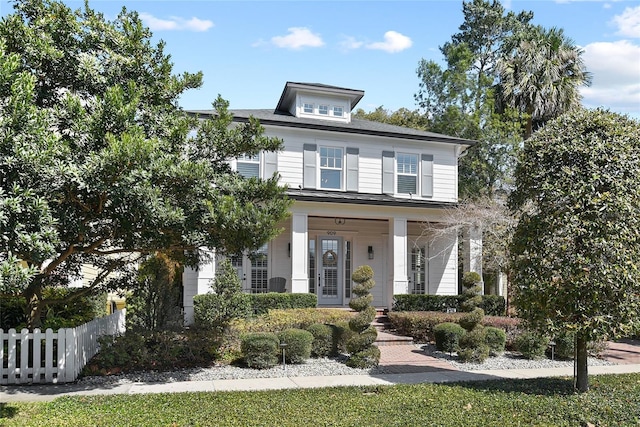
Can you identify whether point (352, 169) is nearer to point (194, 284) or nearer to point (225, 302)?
point (194, 284)

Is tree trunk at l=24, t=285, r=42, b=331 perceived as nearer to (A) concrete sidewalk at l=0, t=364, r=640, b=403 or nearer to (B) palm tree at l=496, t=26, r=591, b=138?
(A) concrete sidewalk at l=0, t=364, r=640, b=403

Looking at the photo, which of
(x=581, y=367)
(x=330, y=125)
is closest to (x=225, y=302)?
(x=330, y=125)

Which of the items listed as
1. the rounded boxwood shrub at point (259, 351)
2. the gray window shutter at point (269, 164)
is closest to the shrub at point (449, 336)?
the rounded boxwood shrub at point (259, 351)

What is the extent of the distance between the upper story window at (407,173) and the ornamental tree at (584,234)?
10203 millimetres

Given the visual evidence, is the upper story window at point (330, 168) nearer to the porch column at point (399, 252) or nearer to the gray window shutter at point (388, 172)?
the gray window shutter at point (388, 172)

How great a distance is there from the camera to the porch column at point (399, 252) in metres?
16.9

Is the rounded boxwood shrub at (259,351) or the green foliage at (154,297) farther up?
the green foliage at (154,297)

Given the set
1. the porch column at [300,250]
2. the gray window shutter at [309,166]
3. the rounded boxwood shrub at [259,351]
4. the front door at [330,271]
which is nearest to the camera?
the rounded boxwood shrub at [259,351]

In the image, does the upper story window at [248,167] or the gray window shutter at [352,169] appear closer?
the upper story window at [248,167]

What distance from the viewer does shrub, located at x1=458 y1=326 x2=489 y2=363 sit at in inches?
429

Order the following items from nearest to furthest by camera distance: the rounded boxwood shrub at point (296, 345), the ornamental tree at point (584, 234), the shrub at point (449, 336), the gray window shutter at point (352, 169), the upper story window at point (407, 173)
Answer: the ornamental tree at point (584, 234) < the rounded boxwood shrub at point (296, 345) < the shrub at point (449, 336) < the gray window shutter at point (352, 169) < the upper story window at point (407, 173)

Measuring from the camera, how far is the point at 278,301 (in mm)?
15117

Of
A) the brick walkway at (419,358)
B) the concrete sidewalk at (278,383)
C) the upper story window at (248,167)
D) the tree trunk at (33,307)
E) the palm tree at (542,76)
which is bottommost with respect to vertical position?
the brick walkway at (419,358)

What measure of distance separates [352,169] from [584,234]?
1071cm
